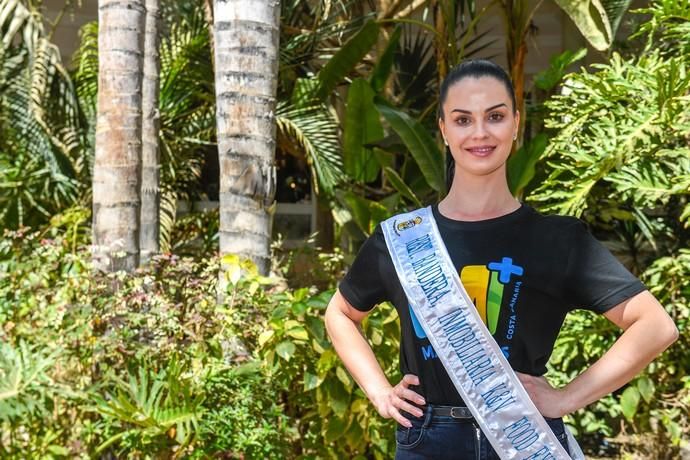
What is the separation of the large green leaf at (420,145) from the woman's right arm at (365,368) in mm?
4040

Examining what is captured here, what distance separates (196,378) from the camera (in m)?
4.15

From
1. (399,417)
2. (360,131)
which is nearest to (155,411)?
(399,417)

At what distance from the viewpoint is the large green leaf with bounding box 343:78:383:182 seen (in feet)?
23.0

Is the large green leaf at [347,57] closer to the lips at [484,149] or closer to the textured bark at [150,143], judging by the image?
the textured bark at [150,143]

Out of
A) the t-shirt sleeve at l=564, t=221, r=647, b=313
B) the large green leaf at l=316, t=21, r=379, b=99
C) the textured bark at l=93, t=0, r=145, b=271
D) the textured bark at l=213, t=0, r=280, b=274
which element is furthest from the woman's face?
the large green leaf at l=316, t=21, r=379, b=99

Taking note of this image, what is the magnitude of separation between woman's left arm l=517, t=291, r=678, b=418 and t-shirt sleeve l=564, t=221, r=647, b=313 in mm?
23

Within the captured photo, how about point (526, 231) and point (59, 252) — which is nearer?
point (526, 231)

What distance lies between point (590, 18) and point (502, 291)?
3882mm

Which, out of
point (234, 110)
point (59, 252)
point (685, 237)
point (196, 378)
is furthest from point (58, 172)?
point (685, 237)

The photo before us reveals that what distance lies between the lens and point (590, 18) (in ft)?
18.1

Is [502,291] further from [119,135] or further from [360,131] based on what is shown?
[360,131]

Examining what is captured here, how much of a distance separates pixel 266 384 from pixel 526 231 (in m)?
2.36

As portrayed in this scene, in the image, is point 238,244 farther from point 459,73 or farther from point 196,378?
point 459,73

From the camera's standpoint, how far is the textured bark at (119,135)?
509cm
